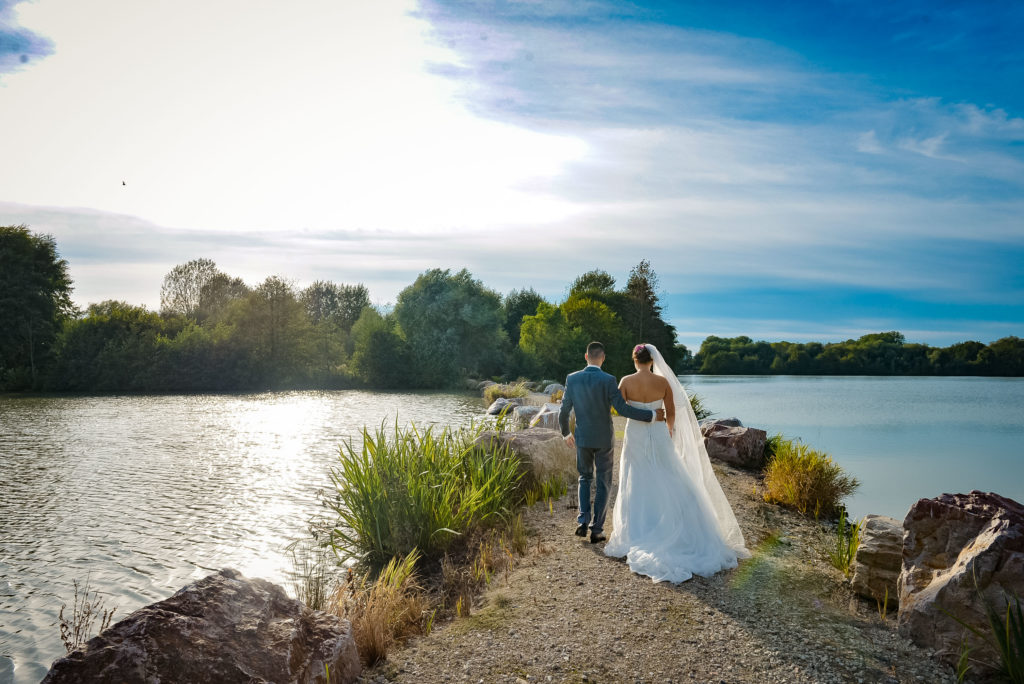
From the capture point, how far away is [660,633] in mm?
4961

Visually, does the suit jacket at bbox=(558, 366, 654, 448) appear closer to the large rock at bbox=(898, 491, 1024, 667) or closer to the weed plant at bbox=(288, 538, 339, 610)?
the large rock at bbox=(898, 491, 1024, 667)

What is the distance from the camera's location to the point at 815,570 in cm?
703

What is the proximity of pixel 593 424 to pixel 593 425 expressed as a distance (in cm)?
1

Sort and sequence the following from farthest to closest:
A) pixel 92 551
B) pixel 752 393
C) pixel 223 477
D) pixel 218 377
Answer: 1. pixel 218 377
2. pixel 752 393
3. pixel 223 477
4. pixel 92 551

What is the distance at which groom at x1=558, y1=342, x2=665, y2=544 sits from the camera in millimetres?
7359

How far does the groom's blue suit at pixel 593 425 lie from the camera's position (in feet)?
24.1

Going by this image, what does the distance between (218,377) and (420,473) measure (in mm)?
43235

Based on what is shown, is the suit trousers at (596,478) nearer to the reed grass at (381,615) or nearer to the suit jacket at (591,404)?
the suit jacket at (591,404)

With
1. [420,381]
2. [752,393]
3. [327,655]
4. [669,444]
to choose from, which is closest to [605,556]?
[669,444]

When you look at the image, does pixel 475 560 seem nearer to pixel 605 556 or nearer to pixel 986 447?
pixel 605 556

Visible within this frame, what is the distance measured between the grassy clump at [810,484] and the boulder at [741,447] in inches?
71.5

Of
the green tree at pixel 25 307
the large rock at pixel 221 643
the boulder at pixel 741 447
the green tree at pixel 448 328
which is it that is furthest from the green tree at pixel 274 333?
the large rock at pixel 221 643

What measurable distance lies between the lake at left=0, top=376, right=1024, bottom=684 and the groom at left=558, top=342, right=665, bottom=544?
4.16 metres

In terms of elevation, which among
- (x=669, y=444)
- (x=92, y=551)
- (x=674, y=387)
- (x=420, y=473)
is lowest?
(x=92, y=551)
